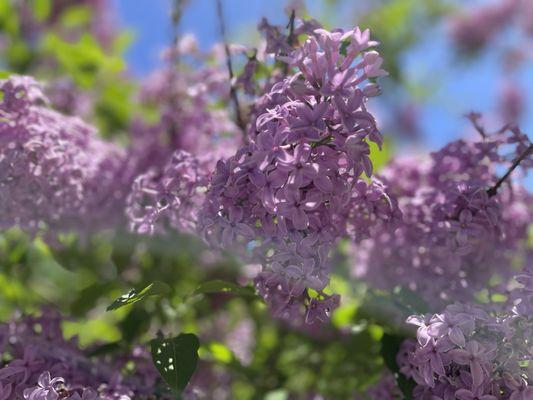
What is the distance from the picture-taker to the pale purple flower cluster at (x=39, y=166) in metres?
0.81

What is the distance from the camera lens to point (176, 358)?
2.18 feet

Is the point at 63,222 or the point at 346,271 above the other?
the point at 346,271

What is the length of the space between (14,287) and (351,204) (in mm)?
706

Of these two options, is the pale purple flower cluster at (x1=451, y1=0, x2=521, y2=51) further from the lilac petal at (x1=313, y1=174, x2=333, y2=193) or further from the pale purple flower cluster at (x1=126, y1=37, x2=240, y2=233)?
the lilac petal at (x1=313, y1=174, x2=333, y2=193)

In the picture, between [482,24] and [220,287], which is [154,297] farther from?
[482,24]

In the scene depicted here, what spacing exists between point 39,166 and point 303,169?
1.31 feet

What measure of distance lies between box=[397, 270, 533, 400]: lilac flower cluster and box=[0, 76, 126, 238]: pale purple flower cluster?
0.51 meters

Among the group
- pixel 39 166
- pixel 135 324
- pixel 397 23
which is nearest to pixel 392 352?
pixel 135 324

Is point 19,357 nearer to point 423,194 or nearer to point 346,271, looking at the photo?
point 423,194

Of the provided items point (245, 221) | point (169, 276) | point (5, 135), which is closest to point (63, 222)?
point (5, 135)

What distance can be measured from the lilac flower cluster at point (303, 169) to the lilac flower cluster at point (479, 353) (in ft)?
0.38

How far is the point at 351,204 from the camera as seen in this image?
0.74 metres

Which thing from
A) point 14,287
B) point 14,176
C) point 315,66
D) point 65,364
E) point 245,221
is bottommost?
point 14,287

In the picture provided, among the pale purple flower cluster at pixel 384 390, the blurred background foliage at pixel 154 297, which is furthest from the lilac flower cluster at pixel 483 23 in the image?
the pale purple flower cluster at pixel 384 390
